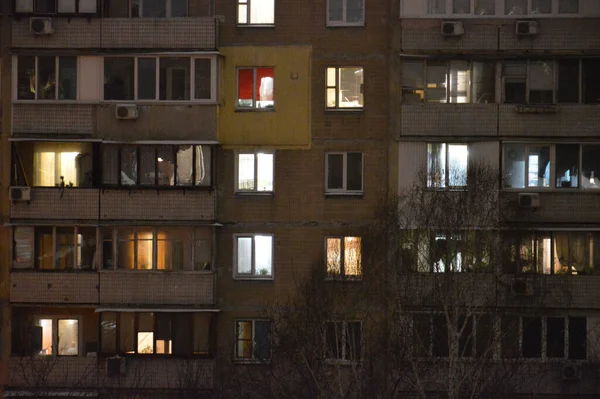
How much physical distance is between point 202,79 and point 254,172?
3.17 meters

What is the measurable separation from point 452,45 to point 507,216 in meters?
5.27

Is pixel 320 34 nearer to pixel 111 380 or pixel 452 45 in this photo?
pixel 452 45

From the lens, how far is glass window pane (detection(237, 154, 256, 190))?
3209cm

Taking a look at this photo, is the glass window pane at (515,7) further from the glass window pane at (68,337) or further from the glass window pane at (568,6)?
the glass window pane at (68,337)

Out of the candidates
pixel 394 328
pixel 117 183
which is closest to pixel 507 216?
pixel 394 328

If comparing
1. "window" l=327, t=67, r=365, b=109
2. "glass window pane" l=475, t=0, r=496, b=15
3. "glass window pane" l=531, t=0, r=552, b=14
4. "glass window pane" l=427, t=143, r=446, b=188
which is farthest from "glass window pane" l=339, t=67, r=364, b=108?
"glass window pane" l=531, t=0, r=552, b=14

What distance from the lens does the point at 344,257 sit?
31734mm

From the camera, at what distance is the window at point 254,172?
105 feet

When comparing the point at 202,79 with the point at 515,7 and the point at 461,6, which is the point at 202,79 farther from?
the point at 515,7

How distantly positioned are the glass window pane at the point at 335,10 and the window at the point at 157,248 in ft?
24.4

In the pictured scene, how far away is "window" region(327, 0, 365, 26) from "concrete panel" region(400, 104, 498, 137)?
2.97m

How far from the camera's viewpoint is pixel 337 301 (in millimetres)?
30922

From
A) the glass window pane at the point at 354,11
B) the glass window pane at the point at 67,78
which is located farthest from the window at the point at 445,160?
the glass window pane at the point at 67,78

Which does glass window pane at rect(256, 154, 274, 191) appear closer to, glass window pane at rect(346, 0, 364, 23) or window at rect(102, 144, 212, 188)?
window at rect(102, 144, 212, 188)
